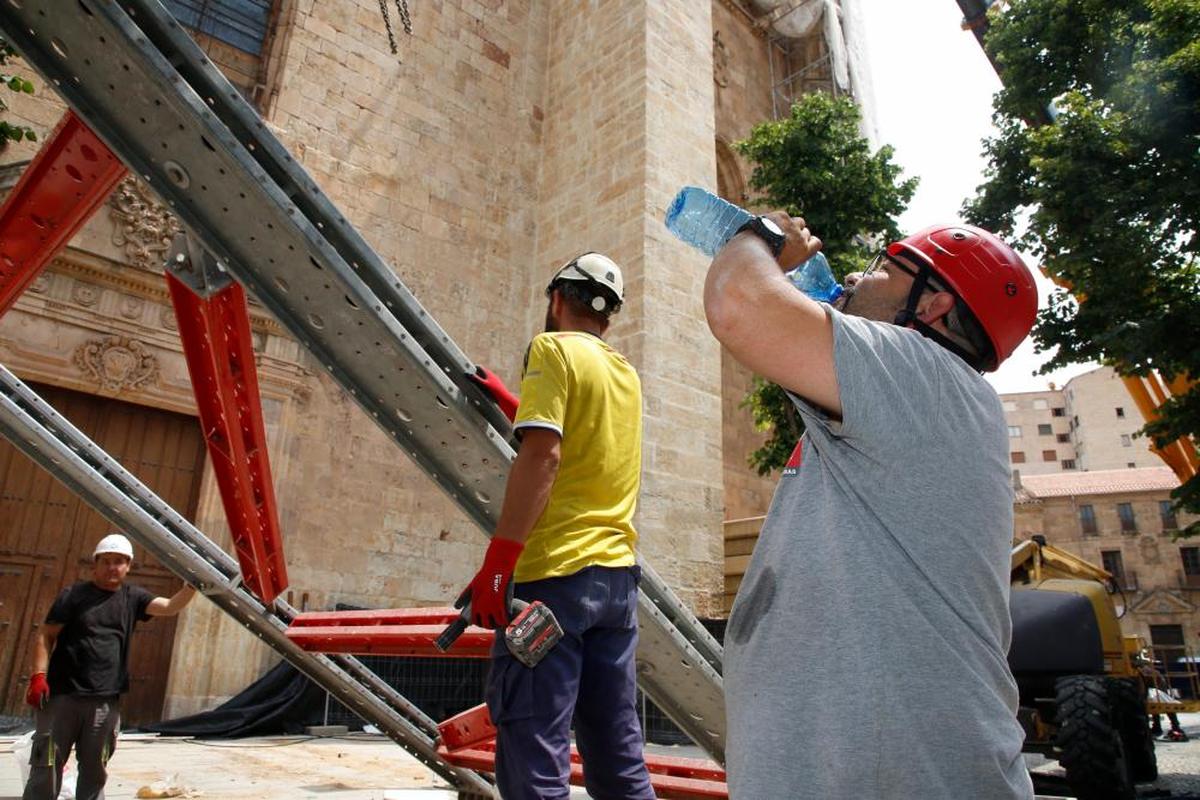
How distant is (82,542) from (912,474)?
8.82m

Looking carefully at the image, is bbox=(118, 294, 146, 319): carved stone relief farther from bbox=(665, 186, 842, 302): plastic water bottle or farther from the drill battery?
the drill battery

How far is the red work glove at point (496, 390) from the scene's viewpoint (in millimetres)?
1955

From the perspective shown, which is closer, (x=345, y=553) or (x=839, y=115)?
(x=345, y=553)

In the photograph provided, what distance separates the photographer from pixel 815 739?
1.13 meters

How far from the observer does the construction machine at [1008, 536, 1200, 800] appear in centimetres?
520

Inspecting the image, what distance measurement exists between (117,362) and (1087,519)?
1935 inches

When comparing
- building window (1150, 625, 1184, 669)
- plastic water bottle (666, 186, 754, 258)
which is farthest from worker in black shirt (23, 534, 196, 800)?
building window (1150, 625, 1184, 669)

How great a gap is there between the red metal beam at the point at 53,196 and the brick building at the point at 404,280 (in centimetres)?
619

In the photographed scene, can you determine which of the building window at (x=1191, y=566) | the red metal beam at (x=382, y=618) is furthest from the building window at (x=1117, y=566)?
the red metal beam at (x=382, y=618)

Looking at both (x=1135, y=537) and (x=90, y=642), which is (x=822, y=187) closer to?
(x=90, y=642)

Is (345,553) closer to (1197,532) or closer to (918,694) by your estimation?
(918,694)

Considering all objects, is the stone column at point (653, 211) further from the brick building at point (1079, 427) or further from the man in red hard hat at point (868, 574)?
the brick building at point (1079, 427)

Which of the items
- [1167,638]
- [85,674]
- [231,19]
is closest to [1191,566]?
[1167,638]

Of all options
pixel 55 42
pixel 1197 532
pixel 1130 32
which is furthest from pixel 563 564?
pixel 1130 32
